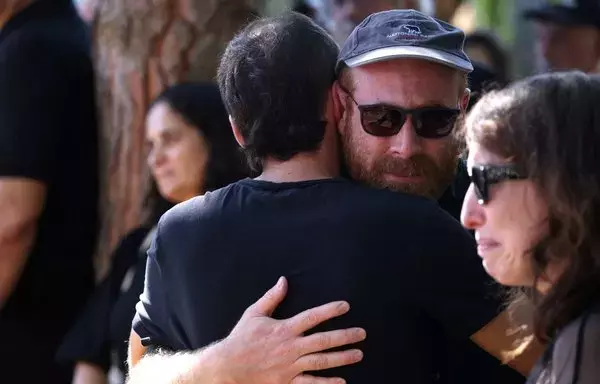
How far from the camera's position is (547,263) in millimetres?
1826

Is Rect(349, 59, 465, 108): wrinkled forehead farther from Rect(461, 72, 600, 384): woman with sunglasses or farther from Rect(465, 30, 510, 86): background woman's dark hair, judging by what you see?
→ Rect(465, 30, 510, 86): background woman's dark hair

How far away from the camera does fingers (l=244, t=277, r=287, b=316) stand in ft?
6.68

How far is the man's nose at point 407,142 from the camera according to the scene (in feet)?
7.66

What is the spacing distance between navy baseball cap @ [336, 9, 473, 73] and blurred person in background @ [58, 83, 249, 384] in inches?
44.1

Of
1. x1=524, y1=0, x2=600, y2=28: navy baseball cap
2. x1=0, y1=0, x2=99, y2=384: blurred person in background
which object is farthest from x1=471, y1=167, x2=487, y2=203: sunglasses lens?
x1=524, y1=0, x2=600, y2=28: navy baseball cap

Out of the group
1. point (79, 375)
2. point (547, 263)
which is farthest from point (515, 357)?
point (79, 375)

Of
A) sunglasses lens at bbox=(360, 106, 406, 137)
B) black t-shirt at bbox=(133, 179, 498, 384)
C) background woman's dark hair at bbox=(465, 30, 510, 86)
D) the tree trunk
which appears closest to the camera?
black t-shirt at bbox=(133, 179, 498, 384)

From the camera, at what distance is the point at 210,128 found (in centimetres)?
356

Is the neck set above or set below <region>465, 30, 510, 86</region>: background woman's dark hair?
above

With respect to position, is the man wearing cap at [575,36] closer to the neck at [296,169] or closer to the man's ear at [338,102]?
the man's ear at [338,102]

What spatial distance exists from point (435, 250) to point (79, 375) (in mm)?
1914

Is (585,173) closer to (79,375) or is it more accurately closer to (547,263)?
(547,263)

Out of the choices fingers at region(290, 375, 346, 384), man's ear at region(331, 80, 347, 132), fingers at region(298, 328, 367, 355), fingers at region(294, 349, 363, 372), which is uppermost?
man's ear at region(331, 80, 347, 132)

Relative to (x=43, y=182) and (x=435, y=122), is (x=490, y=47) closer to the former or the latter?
(x=43, y=182)
